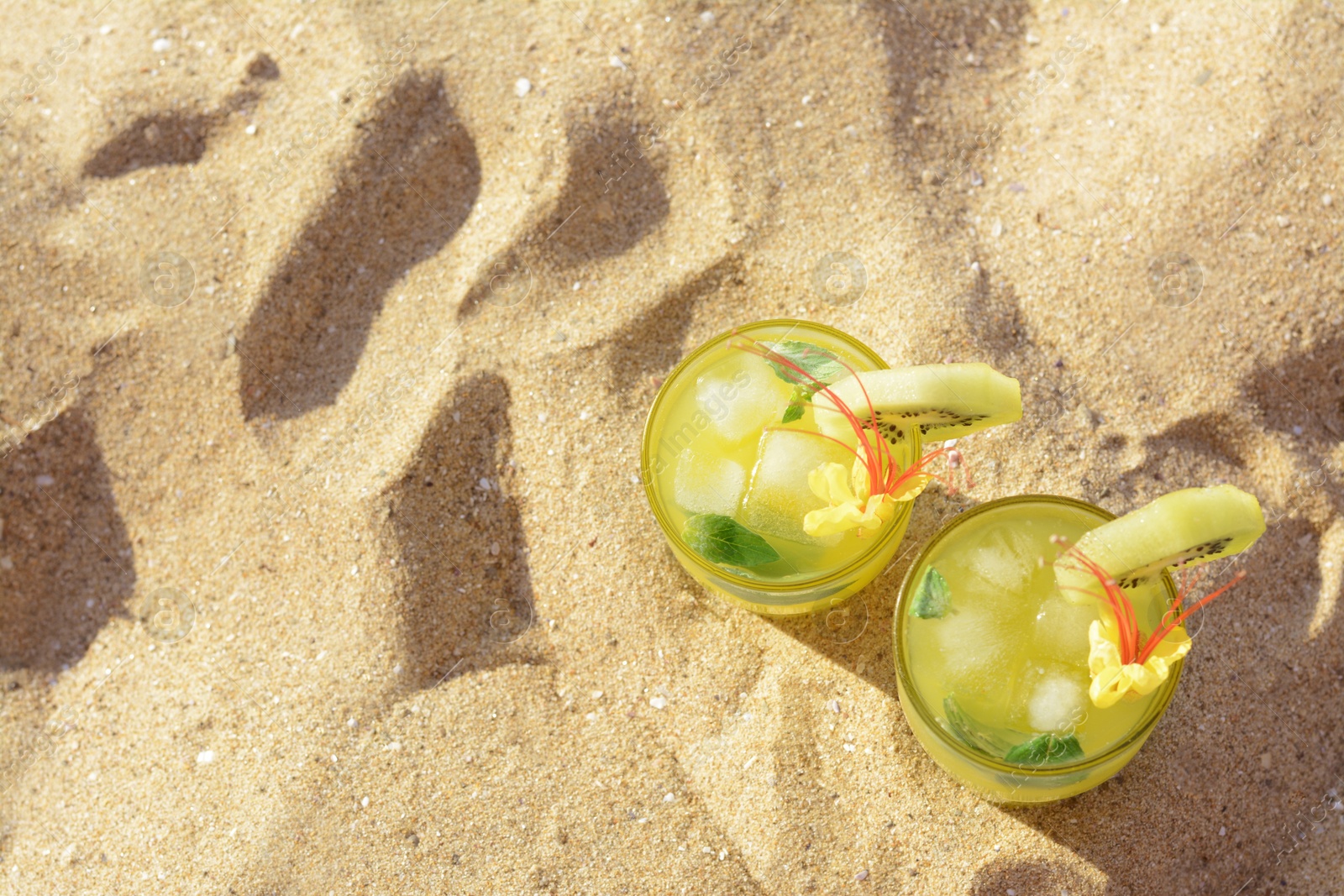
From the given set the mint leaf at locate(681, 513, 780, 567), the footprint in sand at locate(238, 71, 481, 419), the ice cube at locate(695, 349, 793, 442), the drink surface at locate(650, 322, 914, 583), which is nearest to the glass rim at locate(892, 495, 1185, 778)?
the drink surface at locate(650, 322, 914, 583)

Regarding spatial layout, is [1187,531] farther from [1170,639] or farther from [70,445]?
[70,445]

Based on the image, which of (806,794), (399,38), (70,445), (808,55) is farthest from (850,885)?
(399,38)

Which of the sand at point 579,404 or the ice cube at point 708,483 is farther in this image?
the sand at point 579,404

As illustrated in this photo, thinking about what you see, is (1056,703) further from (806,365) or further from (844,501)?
(806,365)

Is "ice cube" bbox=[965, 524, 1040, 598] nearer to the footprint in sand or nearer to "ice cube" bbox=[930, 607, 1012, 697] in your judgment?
"ice cube" bbox=[930, 607, 1012, 697]

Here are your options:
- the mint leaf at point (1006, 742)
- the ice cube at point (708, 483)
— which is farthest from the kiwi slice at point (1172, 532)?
the ice cube at point (708, 483)

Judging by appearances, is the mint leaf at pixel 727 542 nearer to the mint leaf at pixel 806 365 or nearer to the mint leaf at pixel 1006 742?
the mint leaf at pixel 806 365

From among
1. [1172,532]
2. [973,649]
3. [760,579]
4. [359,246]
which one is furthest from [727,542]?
[359,246]
